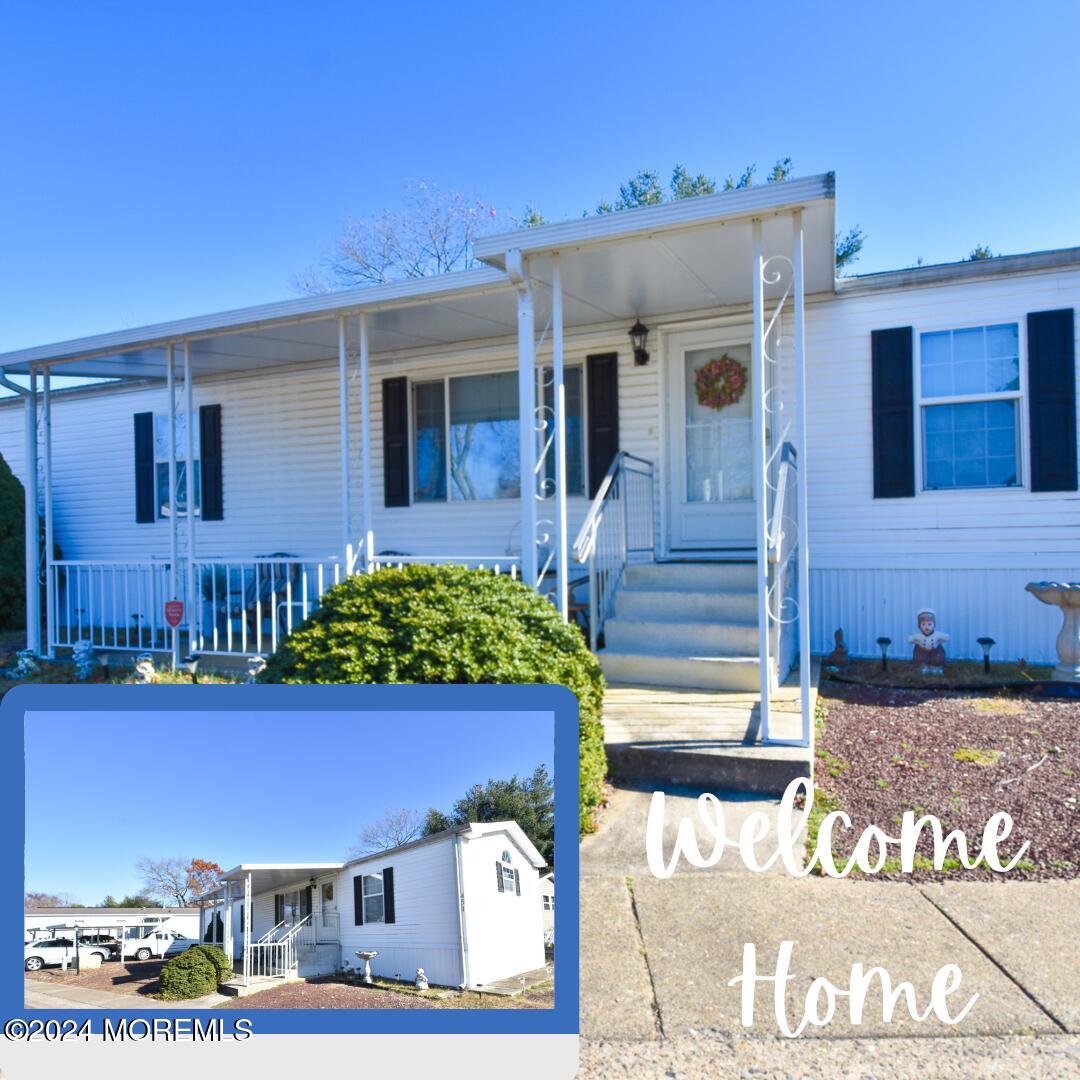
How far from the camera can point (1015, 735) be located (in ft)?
18.4

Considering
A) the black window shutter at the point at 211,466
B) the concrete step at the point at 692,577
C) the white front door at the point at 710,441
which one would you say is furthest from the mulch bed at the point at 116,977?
the black window shutter at the point at 211,466

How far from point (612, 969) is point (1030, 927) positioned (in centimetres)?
163

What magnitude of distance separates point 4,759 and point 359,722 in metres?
Result: 0.54

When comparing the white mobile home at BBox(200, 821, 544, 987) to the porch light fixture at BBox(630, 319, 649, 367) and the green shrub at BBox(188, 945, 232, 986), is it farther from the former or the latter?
the porch light fixture at BBox(630, 319, 649, 367)

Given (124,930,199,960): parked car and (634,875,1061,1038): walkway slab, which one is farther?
(634,875,1061,1038): walkway slab

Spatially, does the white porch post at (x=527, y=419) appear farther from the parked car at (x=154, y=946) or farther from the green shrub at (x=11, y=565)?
the green shrub at (x=11, y=565)

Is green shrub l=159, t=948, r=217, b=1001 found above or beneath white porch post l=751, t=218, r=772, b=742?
beneath

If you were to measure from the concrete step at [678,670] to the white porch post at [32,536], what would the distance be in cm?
606

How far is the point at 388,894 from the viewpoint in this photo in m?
1.37

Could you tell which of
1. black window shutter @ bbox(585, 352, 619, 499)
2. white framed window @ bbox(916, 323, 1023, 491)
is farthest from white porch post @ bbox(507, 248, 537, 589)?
white framed window @ bbox(916, 323, 1023, 491)

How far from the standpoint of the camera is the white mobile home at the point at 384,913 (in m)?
1.36

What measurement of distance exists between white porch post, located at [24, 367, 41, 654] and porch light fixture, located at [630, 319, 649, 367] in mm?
6012

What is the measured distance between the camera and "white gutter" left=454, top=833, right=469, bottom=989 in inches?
52.6

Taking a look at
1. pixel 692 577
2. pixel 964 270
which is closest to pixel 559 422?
pixel 692 577
